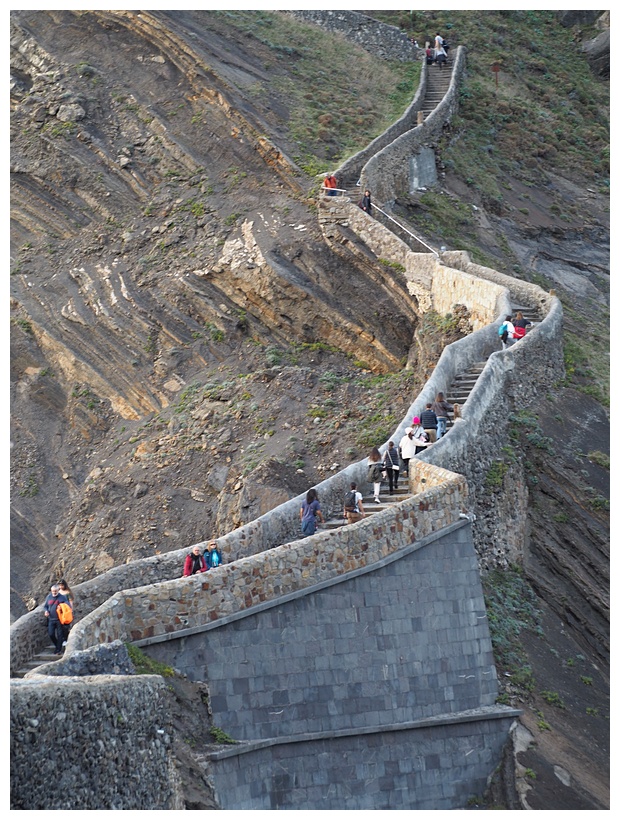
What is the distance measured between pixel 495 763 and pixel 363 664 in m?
2.23

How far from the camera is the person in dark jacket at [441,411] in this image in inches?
799

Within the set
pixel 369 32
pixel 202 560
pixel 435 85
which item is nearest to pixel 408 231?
pixel 435 85

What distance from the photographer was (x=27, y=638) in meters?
16.4

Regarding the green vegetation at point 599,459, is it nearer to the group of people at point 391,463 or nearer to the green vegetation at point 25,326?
the group of people at point 391,463

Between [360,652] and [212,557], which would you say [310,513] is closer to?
[212,557]

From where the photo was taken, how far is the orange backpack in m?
16.3

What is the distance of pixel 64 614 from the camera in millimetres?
16344

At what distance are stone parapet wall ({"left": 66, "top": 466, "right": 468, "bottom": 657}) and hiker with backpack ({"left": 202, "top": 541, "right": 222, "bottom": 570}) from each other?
1.21 meters

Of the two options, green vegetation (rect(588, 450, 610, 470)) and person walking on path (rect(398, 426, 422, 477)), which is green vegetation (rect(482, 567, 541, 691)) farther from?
green vegetation (rect(588, 450, 610, 470))

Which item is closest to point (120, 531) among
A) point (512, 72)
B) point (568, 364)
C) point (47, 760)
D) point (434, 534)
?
point (568, 364)

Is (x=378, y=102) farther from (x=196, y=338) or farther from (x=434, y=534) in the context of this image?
(x=434, y=534)

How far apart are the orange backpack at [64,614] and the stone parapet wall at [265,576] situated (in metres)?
1.39

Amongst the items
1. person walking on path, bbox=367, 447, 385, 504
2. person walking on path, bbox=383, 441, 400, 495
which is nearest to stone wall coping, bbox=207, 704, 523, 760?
person walking on path, bbox=383, 441, 400, 495

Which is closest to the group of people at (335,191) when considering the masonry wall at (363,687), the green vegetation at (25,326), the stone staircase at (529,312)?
the stone staircase at (529,312)
